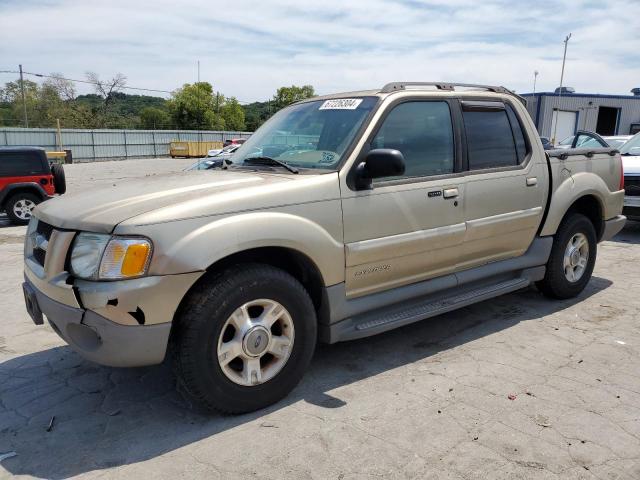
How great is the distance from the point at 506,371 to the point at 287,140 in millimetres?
2285

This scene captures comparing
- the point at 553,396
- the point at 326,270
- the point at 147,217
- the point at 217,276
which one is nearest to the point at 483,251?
the point at 553,396

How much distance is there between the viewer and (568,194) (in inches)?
191

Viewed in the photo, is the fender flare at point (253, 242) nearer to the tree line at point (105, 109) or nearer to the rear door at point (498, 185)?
the rear door at point (498, 185)

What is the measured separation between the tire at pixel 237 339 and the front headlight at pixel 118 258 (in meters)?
0.35

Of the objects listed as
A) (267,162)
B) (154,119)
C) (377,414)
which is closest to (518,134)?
(267,162)

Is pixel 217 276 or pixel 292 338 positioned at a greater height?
pixel 217 276

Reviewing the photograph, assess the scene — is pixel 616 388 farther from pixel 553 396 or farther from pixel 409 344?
pixel 409 344

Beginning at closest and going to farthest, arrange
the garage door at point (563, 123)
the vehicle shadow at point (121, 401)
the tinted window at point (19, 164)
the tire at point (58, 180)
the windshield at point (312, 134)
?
the vehicle shadow at point (121, 401) → the windshield at point (312, 134) → the tinted window at point (19, 164) → the tire at point (58, 180) → the garage door at point (563, 123)

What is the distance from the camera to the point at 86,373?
3.73 meters

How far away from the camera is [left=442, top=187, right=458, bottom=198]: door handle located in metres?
3.89

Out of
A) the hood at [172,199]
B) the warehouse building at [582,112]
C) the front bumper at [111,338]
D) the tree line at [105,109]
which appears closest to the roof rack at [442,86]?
the hood at [172,199]

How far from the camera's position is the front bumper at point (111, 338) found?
267cm

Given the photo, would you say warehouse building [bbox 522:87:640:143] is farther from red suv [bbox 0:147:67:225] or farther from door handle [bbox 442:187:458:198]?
door handle [bbox 442:187:458:198]

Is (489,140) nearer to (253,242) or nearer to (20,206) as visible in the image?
(253,242)
